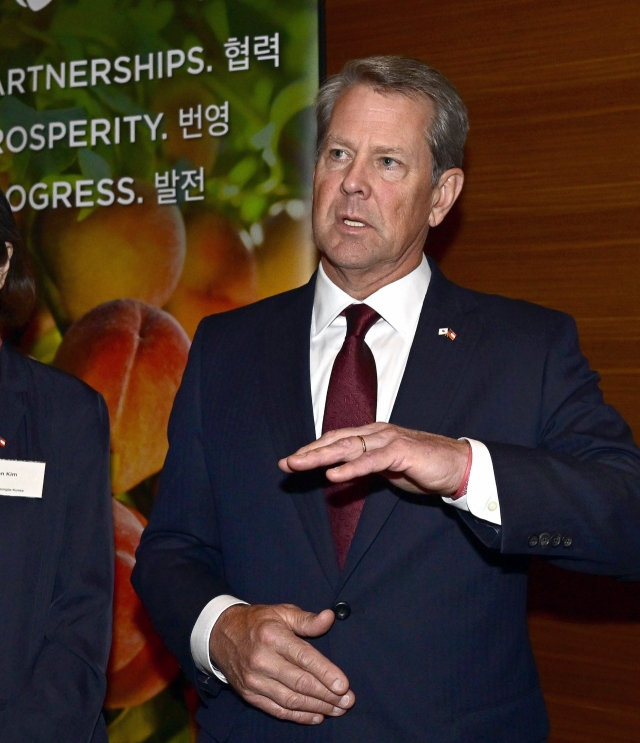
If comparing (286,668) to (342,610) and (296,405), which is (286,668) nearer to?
(342,610)

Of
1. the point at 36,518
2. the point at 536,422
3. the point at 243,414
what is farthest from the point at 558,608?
the point at 36,518

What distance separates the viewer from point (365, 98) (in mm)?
2117

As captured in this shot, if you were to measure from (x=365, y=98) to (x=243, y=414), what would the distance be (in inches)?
29.1

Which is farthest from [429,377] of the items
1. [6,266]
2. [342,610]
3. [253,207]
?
[253,207]

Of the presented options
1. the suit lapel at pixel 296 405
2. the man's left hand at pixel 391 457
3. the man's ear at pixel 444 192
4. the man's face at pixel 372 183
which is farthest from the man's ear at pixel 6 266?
the man's left hand at pixel 391 457

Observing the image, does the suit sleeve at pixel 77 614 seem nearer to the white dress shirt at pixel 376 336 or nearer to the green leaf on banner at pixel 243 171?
the white dress shirt at pixel 376 336

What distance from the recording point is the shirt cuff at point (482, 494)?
1638 mm

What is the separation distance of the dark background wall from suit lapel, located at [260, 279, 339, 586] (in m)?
0.94

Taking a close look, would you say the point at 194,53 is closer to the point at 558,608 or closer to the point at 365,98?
the point at 365,98

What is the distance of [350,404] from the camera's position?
1.95 metres

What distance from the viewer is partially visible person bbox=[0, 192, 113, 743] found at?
2125 millimetres

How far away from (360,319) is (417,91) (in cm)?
53

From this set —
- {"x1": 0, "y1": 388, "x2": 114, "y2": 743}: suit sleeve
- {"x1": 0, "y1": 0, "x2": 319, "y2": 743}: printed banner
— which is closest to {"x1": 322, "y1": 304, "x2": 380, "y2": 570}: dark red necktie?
Answer: {"x1": 0, "y1": 388, "x2": 114, "y2": 743}: suit sleeve

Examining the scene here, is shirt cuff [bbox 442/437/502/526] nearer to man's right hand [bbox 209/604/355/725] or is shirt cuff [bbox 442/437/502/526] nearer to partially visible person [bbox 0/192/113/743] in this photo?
man's right hand [bbox 209/604/355/725]
